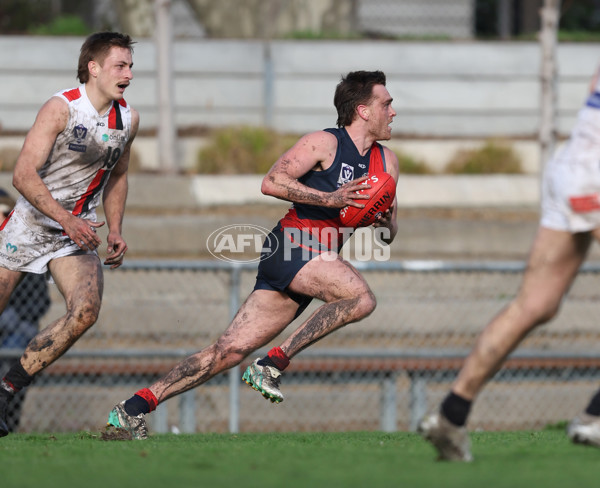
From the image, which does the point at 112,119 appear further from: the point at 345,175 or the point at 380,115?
the point at 380,115

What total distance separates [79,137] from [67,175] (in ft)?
0.88

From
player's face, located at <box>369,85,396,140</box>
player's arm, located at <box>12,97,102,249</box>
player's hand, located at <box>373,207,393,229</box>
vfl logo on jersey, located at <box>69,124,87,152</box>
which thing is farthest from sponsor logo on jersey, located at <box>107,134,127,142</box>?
player's hand, located at <box>373,207,393,229</box>

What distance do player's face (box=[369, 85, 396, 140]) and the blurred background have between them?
2.25 m

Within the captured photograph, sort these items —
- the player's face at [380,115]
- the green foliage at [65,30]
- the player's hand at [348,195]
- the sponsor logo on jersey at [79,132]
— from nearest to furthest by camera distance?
the player's hand at [348,195] < the sponsor logo on jersey at [79,132] < the player's face at [380,115] < the green foliage at [65,30]

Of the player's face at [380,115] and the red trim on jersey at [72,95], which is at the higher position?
the red trim on jersey at [72,95]

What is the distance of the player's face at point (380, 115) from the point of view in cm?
639

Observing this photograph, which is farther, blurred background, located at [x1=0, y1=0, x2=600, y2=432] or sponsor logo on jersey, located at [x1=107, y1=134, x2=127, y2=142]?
blurred background, located at [x1=0, y1=0, x2=600, y2=432]

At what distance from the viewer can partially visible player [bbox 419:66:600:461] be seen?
4434mm

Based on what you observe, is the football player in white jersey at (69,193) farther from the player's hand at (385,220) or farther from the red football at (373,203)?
the player's hand at (385,220)

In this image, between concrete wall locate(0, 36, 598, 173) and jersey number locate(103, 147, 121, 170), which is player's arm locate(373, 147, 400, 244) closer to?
jersey number locate(103, 147, 121, 170)

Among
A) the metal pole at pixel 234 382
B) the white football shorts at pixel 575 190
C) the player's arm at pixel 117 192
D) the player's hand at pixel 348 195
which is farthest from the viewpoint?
the metal pole at pixel 234 382

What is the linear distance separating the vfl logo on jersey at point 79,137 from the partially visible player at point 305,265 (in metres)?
1.14

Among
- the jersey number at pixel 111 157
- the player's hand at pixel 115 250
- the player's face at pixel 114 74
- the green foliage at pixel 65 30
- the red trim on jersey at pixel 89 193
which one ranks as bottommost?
the player's hand at pixel 115 250

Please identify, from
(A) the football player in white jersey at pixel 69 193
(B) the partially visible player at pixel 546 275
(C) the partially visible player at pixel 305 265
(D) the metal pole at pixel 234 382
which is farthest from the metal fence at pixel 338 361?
(B) the partially visible player at pixel 546 275
